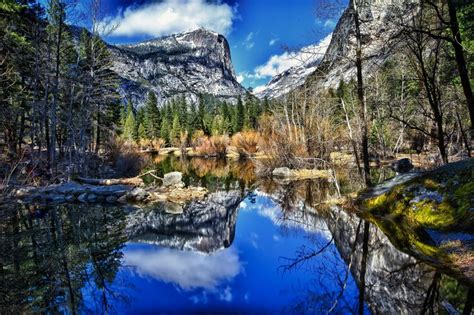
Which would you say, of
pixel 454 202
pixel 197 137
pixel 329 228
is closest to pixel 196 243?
pixel 329 228

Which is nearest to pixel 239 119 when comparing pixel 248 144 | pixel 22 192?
pixel 248 144

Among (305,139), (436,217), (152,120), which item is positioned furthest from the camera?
(152,120)

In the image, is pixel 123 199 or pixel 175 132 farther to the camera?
pixel 175 132

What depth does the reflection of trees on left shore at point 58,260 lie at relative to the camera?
4949mm

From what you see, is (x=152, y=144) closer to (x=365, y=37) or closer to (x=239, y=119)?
(x=239, y=119)

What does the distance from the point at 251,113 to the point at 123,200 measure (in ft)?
181

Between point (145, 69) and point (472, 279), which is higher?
point (145, 69)

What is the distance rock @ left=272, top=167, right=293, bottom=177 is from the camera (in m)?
22.5

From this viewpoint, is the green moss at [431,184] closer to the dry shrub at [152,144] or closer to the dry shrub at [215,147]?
the dry shrub at [215,147]

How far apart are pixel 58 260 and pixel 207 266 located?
3004 millimetres

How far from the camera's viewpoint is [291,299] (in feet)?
17.7

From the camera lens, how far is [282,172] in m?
22.9

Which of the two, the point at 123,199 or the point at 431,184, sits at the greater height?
the point at 431,184

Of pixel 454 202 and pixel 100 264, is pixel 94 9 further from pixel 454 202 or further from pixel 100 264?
pixel 454 202
